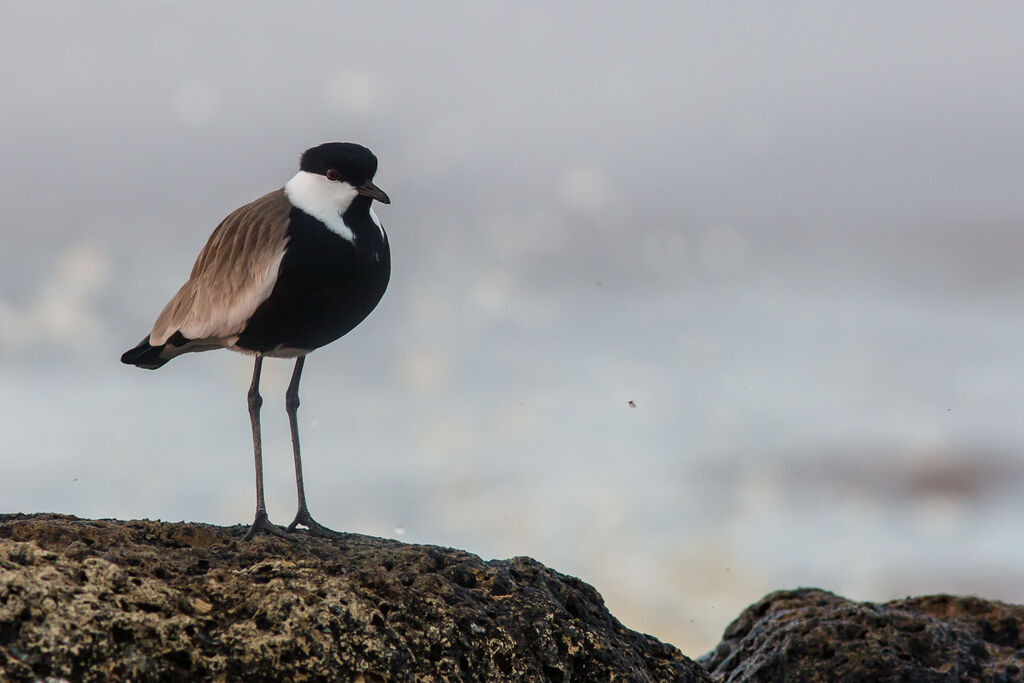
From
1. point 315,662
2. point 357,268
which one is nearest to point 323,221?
point 357,268

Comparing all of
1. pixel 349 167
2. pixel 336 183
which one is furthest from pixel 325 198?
pixel 349 167

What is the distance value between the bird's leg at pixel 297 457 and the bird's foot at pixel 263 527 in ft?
1.13

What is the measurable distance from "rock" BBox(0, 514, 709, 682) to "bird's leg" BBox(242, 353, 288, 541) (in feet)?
1.07

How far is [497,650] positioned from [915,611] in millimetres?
3923

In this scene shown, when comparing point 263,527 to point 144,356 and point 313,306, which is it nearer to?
point 313,306

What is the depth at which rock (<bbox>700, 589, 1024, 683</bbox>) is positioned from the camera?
6.21 metres

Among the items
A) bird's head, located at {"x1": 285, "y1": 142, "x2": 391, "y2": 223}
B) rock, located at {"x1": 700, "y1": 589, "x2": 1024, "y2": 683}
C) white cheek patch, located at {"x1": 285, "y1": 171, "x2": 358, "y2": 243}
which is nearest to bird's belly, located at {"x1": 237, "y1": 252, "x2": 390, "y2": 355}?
white cheek patch, located at {"x1": 285, "y1": 171, "x2": 358, "y2": 243}

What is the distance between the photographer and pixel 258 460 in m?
6.60

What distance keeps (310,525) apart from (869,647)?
10.0ft

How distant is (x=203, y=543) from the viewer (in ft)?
16.5

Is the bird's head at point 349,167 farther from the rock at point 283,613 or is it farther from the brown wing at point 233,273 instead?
the rock at point 283,613

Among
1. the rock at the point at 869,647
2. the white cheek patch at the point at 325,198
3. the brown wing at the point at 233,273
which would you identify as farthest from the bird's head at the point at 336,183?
the rock at the point at 869,647

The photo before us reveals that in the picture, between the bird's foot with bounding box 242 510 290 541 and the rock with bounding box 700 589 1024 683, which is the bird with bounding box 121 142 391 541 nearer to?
the bird's foot with bounding box 242 510 290 541

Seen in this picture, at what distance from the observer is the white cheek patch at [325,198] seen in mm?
6516
